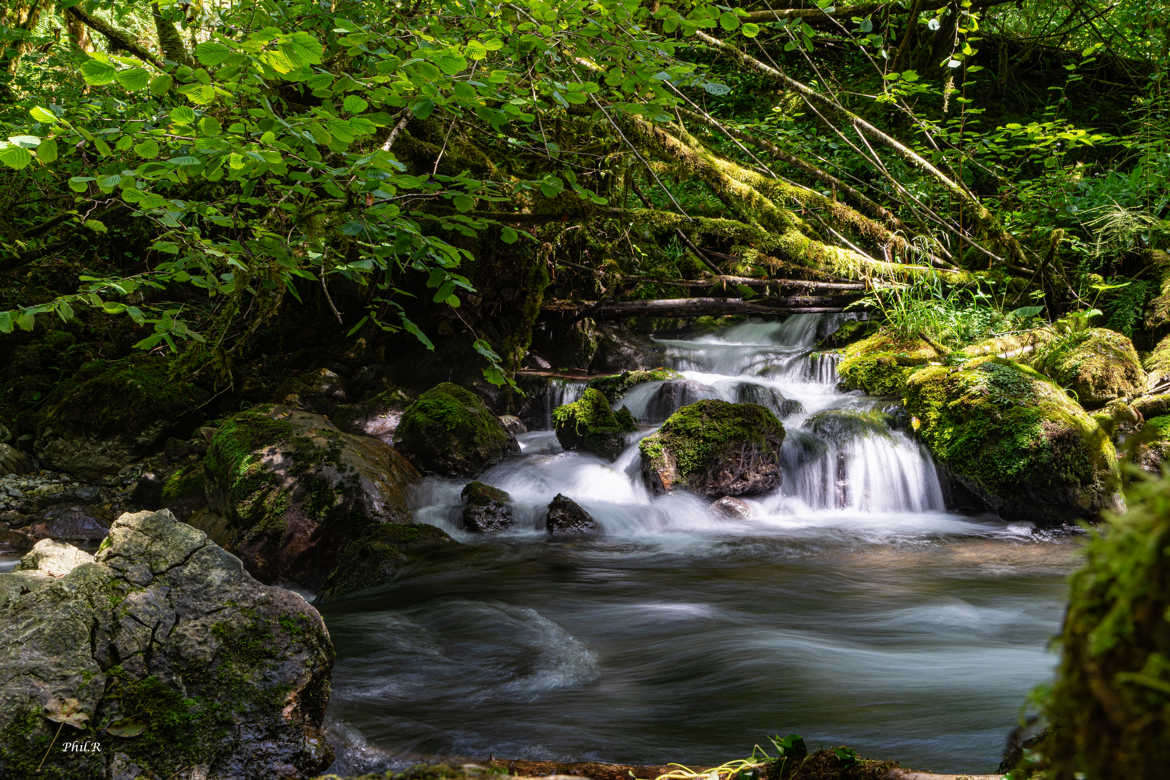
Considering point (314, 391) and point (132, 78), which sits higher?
point (132, 78)

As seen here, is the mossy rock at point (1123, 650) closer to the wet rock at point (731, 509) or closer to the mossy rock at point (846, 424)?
the wet rock at point (731, 509)

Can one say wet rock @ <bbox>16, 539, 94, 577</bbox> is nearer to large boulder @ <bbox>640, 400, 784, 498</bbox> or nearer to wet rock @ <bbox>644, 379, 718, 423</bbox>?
large boulder @ <bbox>640, 400, 784, 498</bbox>

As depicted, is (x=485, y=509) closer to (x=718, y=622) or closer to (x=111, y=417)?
(x=718, y=622)

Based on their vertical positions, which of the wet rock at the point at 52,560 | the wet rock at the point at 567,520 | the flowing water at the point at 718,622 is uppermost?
the wet rock at the point at 52,560

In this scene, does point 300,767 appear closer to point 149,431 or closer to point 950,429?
point 950,429

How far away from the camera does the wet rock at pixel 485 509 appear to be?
22.6 ft

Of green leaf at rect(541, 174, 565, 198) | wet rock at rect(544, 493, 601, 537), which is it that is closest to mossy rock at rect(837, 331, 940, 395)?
wet rock at rect(544, 493, 601, 537)

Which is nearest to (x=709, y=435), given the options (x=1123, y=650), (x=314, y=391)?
(x=314, y=391)

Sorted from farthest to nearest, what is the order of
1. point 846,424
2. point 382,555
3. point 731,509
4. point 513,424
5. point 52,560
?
point 513,424 < point 846,424 < point 731,509 < point 382,555 < point 52,560

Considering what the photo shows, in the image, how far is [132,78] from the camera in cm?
238

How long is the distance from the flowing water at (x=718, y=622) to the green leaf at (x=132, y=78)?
2431 mm

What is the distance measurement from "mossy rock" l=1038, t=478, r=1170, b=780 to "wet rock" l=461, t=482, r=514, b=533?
6379 mm

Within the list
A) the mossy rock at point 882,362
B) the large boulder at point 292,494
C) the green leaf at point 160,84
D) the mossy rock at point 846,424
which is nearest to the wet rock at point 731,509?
the mossy rock at point 846,424

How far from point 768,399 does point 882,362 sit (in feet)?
4.83
